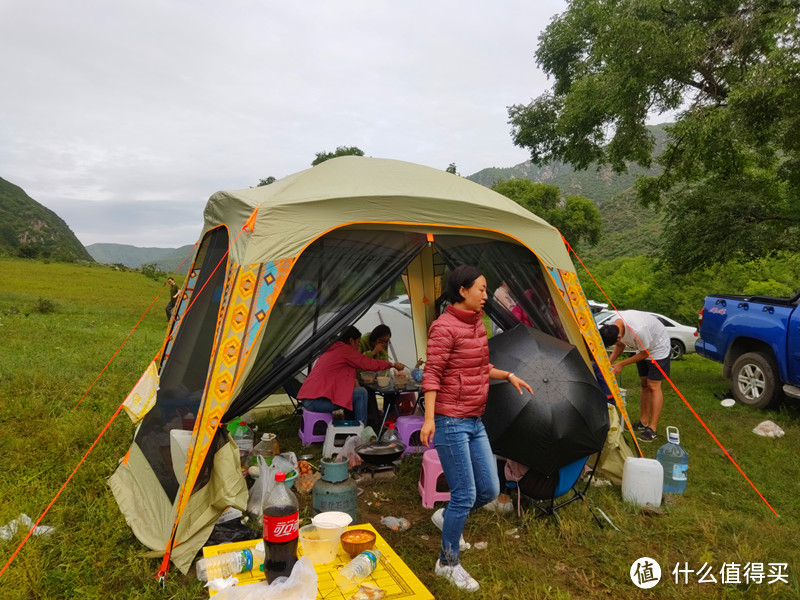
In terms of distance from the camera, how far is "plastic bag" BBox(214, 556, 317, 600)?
2.03 meters

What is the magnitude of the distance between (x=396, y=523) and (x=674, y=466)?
227cm

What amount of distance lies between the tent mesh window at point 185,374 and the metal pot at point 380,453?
4.63 ft

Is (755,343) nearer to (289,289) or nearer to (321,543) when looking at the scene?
(289,289)

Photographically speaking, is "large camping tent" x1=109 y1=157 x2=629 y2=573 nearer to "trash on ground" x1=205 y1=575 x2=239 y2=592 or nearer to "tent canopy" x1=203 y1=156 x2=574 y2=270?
"tent canopy" x1=203 y1=156 x2=574 y2=270

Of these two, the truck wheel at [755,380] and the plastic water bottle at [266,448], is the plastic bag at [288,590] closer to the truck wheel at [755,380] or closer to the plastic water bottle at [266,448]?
the plastic water bottle at [266,448]

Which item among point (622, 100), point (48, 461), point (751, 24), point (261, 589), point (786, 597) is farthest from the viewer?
point (622, 100)

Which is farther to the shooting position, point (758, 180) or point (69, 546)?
point (758, 180)

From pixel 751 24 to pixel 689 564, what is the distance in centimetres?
786

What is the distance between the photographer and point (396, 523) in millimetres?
3729

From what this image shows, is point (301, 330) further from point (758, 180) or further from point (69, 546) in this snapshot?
point (758, 180)

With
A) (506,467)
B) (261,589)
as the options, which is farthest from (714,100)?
(261,589)

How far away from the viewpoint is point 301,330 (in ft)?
12.9

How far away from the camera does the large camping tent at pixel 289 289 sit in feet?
11.3

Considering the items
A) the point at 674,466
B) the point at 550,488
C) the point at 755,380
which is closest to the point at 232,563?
the point at 550,488
